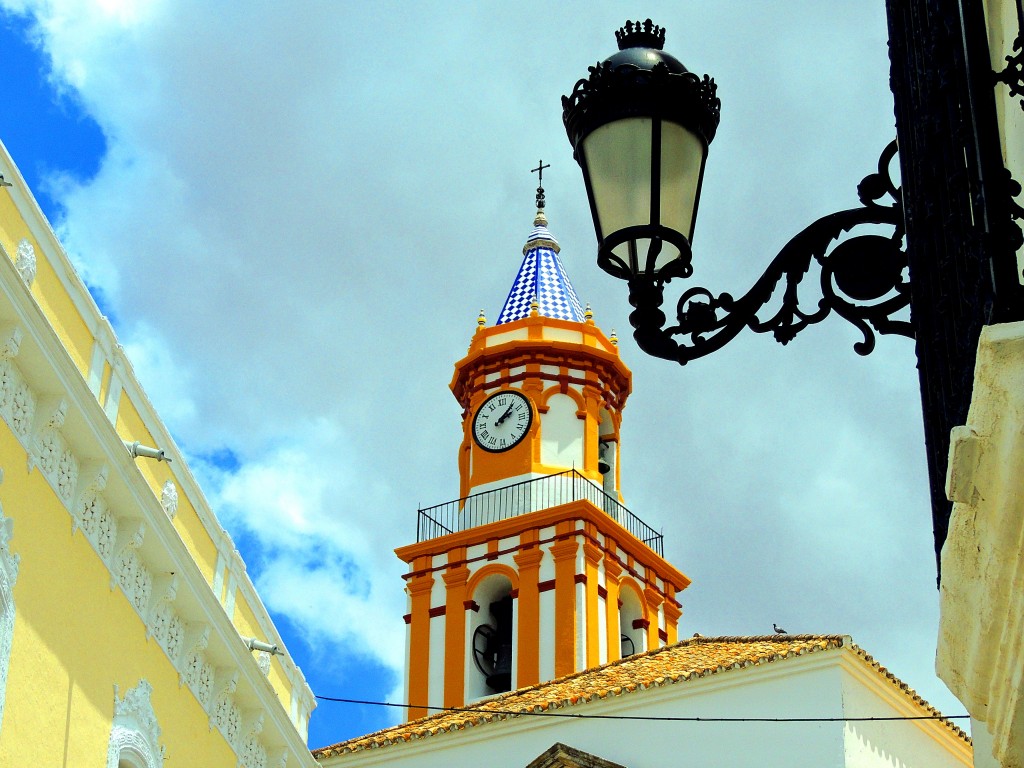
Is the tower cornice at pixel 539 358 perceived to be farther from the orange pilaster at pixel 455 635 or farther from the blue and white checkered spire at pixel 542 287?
the orange pilaster at pixel 455 635

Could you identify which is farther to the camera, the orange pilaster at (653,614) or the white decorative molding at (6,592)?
the orange pilaster at (653,614)

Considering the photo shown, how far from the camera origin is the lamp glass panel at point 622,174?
3.99 m

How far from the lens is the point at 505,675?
25500 mm

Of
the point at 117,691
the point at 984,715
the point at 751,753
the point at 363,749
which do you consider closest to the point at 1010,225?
the point at 984,715

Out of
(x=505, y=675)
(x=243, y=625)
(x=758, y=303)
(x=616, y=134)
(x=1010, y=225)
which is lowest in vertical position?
(x=1010, y=225)

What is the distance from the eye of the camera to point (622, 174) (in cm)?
401

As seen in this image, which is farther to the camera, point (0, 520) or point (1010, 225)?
point (0, 520)

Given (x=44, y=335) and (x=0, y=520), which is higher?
(x=44, y=335)

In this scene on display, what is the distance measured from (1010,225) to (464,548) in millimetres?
23933

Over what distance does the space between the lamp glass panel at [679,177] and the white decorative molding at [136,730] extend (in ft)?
25.0

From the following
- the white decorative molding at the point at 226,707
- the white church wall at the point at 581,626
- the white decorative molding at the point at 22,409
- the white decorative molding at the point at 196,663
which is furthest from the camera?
the white church wall at the point at 581,626

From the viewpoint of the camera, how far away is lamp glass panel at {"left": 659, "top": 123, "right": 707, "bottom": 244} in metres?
4.00

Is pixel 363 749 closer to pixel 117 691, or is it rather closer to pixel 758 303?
pixel 117 691

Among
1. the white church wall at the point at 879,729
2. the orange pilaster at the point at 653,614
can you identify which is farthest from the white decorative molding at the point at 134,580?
the orange pilaster at the point at 653,614
